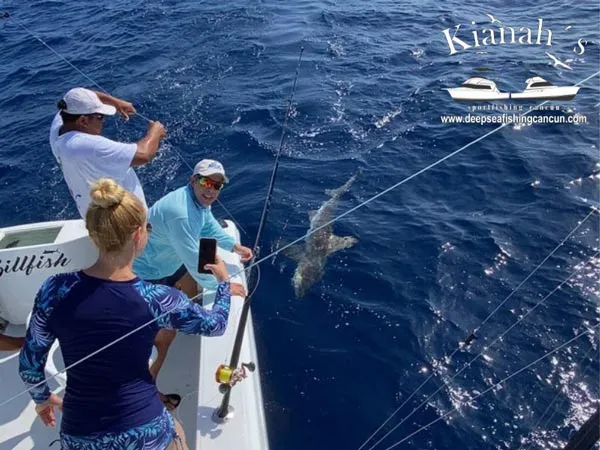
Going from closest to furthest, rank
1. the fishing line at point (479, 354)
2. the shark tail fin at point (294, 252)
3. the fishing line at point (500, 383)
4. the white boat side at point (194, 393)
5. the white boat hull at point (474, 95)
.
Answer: the white boat side at point (194, 393) < the fishing line at point (500, 383) < the fishing line at point (479, 354) < the shark tail fin at point (294, 252) < the white boat hull at point (474, 95)

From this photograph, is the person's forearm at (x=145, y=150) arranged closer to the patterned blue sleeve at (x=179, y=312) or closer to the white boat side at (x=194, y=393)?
the white boat side at (x=194, y=393)

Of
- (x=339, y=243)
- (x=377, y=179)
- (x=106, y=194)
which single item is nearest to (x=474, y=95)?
(x=377, y=179)

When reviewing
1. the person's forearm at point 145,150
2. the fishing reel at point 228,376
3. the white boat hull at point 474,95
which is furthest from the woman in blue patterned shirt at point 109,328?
the white boat hull at point 474,95

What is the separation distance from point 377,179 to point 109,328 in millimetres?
6310

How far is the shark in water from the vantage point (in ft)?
21.2

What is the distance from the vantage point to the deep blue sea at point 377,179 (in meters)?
5.02

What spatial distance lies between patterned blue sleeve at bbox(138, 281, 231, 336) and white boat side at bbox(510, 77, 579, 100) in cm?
890

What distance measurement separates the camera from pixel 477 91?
10688 mm

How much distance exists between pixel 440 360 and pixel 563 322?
1.39 meters

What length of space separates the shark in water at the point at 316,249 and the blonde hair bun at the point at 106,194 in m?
4.08

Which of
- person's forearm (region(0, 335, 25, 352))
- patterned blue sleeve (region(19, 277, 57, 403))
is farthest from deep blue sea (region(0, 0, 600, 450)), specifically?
patterned blue sleeve (region(19, 277, 57, 403))

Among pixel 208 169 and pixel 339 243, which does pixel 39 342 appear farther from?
pixel 339 243

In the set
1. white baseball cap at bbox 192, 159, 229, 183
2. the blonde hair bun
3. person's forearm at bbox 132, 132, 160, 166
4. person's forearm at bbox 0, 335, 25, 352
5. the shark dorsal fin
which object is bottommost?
the shark dorsal fin

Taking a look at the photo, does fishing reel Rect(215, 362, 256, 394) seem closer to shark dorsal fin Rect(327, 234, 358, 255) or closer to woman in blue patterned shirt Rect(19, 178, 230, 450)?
woman in blue patterned shirt Rect(19, 178, 230, 450)
